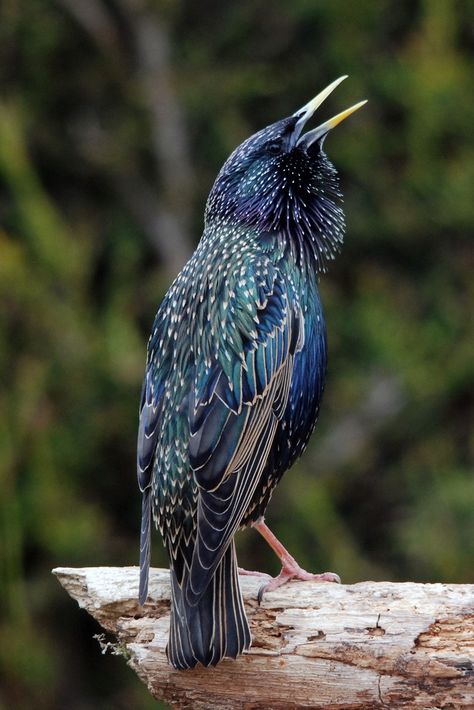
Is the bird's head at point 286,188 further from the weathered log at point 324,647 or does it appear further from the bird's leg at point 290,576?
the weathered log at point 324,647

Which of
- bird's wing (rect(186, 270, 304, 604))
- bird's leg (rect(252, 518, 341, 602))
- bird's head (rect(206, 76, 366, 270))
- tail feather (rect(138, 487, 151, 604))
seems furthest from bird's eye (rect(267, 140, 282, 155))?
bird's leg (rect(252, 518, 341, 602))

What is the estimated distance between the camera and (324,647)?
15.1ft

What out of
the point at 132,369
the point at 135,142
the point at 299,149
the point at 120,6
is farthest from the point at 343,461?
the point at 299,149

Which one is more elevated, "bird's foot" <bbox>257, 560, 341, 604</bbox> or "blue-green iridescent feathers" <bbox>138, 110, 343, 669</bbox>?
"blue-green iridescent feathers" <bbox>138, 110, 343, 669</bbox>

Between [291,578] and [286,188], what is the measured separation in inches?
64.3

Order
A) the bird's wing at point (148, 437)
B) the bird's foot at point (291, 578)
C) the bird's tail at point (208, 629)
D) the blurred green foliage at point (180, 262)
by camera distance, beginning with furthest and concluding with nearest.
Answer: the blurred green foliage at point (180, 262)
the bird's wing at point (148, 437)
the bird's foot at point (291, 578)
the bird's tail at point (208, 629)

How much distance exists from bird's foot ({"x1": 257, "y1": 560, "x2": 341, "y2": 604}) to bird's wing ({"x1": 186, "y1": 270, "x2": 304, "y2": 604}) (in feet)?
1.08

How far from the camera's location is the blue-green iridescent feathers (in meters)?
4.61

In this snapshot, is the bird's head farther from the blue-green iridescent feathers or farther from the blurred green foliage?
the blurred green foliage

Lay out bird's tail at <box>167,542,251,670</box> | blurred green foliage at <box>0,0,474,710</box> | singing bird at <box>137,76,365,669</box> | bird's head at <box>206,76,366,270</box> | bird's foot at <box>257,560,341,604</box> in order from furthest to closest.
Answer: blurred green foliage at <box>0,0,474,710</box>, bird's head at <box>206,76,366,270</box>, bird's foot at <box>257,560,341,604</box>, singing bird at <box>137,76,365,669</box>, bird's tail at <box>167,542,251,670</box>

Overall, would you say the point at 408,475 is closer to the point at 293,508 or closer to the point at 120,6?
the point at 293,508

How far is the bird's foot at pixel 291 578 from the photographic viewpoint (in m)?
4.88

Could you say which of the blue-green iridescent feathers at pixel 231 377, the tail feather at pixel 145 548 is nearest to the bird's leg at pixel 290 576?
the blue-green iridescent feathers at pixel 231 377

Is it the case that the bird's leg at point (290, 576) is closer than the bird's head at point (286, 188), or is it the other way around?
the bird's leg at point (290, 576)
